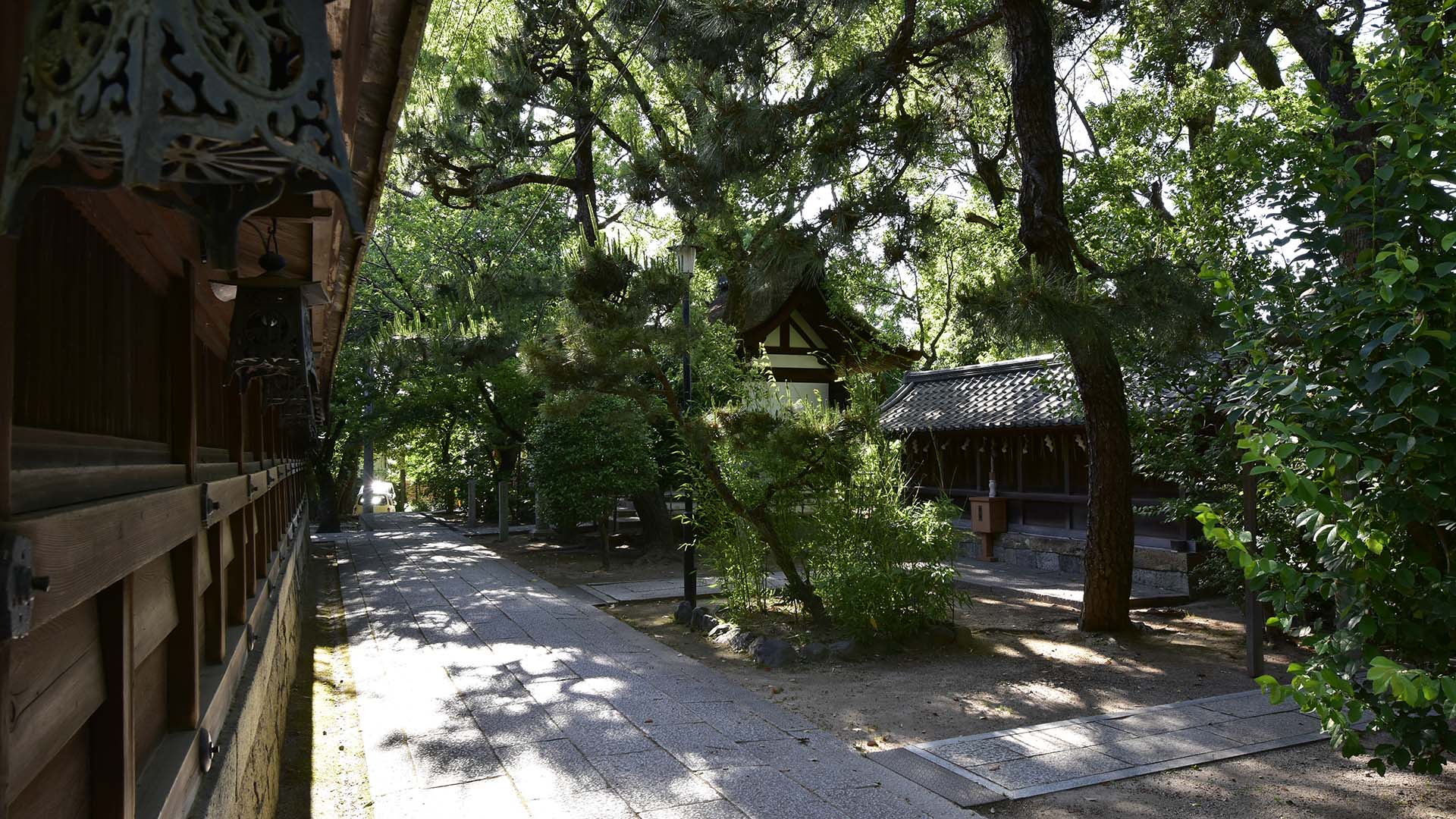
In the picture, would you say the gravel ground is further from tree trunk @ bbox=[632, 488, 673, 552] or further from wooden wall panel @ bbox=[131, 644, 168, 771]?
tree trunk @ bbox=[632, 488, 673, 552]

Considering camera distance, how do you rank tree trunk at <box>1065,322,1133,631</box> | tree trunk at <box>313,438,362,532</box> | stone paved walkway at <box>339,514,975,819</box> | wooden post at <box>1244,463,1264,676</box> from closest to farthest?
stone paved walkway at <box>339,514,975,819</box>
wooden post at <box>1244,463,1264,676</box>
tree trunk at <box>1065,322,1133,631</box>
tree trunk at <box>313,438,362,532</box>

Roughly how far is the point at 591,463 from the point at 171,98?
1511cm

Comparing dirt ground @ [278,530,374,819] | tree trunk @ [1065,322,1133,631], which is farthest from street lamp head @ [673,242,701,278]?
dirt ground @ [278,530,374,819]

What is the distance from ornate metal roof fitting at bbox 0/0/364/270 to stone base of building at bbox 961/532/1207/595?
9.42 m

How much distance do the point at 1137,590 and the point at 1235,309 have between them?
10440mm

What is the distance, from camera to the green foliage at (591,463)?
624 inches

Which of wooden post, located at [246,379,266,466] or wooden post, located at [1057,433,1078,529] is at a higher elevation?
wooden post, located at [246,379,266,466]

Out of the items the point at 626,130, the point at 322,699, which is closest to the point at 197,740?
the point at 322,699

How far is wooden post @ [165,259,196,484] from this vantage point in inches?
126

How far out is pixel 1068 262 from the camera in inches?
355

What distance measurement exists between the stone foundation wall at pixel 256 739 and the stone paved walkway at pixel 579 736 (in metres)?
0.57

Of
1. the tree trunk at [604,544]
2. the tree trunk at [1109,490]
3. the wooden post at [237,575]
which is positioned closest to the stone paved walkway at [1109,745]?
the tree trunk at [1109,490]

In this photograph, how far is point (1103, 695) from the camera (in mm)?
7430

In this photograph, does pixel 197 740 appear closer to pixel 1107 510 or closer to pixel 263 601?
pixel 263 601
